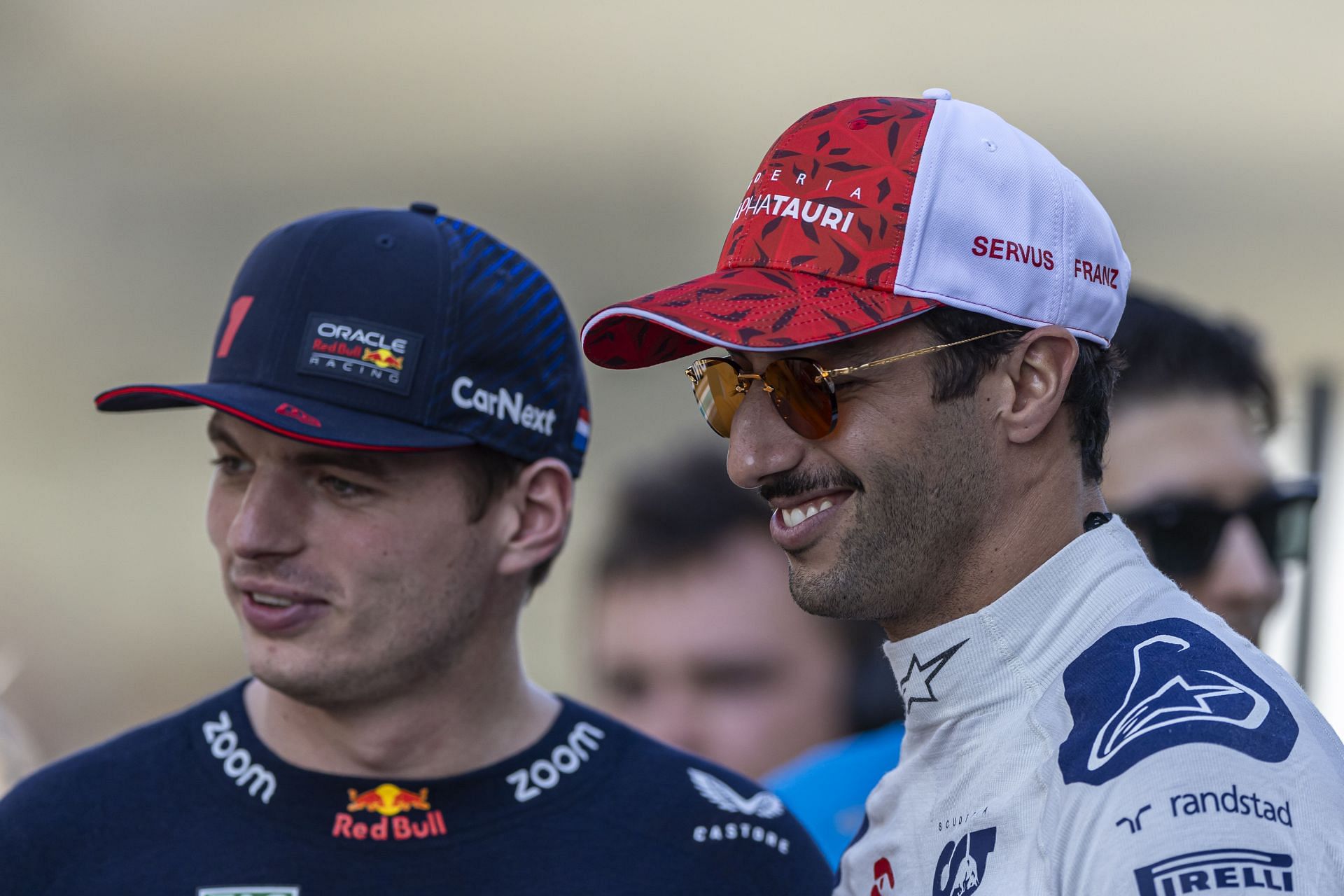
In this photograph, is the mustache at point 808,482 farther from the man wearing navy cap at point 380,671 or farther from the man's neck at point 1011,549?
the man wearing navy cap at point 380,671

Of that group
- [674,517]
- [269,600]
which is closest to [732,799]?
[269,600]

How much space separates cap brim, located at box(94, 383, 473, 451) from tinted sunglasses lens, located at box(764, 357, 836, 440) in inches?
27.6

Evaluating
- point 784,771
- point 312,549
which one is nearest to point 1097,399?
point 312,549

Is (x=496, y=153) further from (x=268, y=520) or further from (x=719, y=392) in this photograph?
(x=719, y=392)

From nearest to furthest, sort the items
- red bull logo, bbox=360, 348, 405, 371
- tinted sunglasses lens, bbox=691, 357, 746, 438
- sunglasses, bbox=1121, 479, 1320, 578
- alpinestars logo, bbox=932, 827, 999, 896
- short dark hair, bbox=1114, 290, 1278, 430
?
1. alpinestars logo, bbox=932, 827, 999, 896
2. tinted sunglasses lens, bbox=691, 357, 746, 438
3. red bull logo, bbox=360, 348, 405, 371
4. sunglasses, bbox=1121, 479, 1320, 578
5. short dark hair, bbox=1114, 290, 1278, 430

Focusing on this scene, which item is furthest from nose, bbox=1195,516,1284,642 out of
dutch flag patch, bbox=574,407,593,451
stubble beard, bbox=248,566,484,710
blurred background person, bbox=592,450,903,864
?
stubble beard, bbox=248,566,484,710

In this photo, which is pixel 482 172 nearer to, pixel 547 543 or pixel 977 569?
pixel 547 543

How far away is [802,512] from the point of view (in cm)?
193

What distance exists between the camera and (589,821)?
2443 mm

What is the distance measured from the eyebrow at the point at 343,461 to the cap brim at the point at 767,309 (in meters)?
0.52

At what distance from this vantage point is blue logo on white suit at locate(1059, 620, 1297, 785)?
1.53m

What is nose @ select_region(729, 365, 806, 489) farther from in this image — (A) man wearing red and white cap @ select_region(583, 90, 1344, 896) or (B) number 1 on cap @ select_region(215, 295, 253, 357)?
(B) number 1 on cap @ select_region(215, 295, 253, 357)

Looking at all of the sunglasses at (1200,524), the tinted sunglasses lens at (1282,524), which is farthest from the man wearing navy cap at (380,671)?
the tinted sunglasses lens at (1282,524)

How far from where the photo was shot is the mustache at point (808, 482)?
74.3 inches
